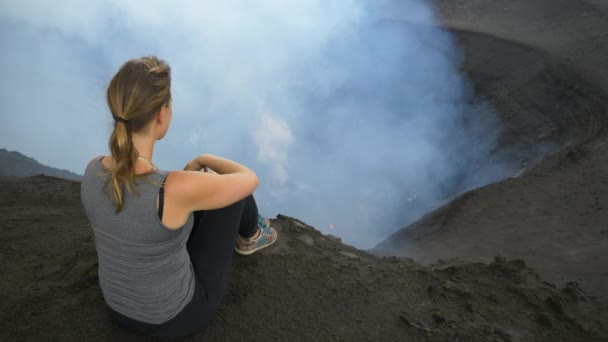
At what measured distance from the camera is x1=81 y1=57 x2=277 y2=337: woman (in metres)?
1.34

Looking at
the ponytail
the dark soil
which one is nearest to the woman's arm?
the ponytail

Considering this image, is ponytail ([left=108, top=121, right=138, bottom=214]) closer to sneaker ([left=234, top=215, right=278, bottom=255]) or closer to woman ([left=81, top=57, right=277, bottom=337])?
woman ([left=81, top=57, right=277, bottom=337])

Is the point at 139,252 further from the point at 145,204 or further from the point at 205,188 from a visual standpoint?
the point at 205,188

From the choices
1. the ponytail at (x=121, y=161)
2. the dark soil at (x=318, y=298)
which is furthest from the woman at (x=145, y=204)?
the dark soil at (x=318, y=298)

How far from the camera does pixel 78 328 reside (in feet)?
6.66

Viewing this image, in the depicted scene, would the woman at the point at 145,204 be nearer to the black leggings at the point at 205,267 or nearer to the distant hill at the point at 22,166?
the black leggings at the point at 205,267

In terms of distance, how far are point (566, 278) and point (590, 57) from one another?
19.9 ft

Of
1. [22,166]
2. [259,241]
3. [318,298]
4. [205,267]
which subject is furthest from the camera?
[22,166]

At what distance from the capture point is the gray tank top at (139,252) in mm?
1353

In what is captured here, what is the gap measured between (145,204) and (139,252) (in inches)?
7.9

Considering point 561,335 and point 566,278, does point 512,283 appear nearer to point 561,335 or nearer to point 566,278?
point 561,335

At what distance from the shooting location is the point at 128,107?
133cm

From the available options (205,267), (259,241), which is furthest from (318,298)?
(205,267)

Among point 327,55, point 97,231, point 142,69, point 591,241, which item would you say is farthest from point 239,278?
point 327,55
